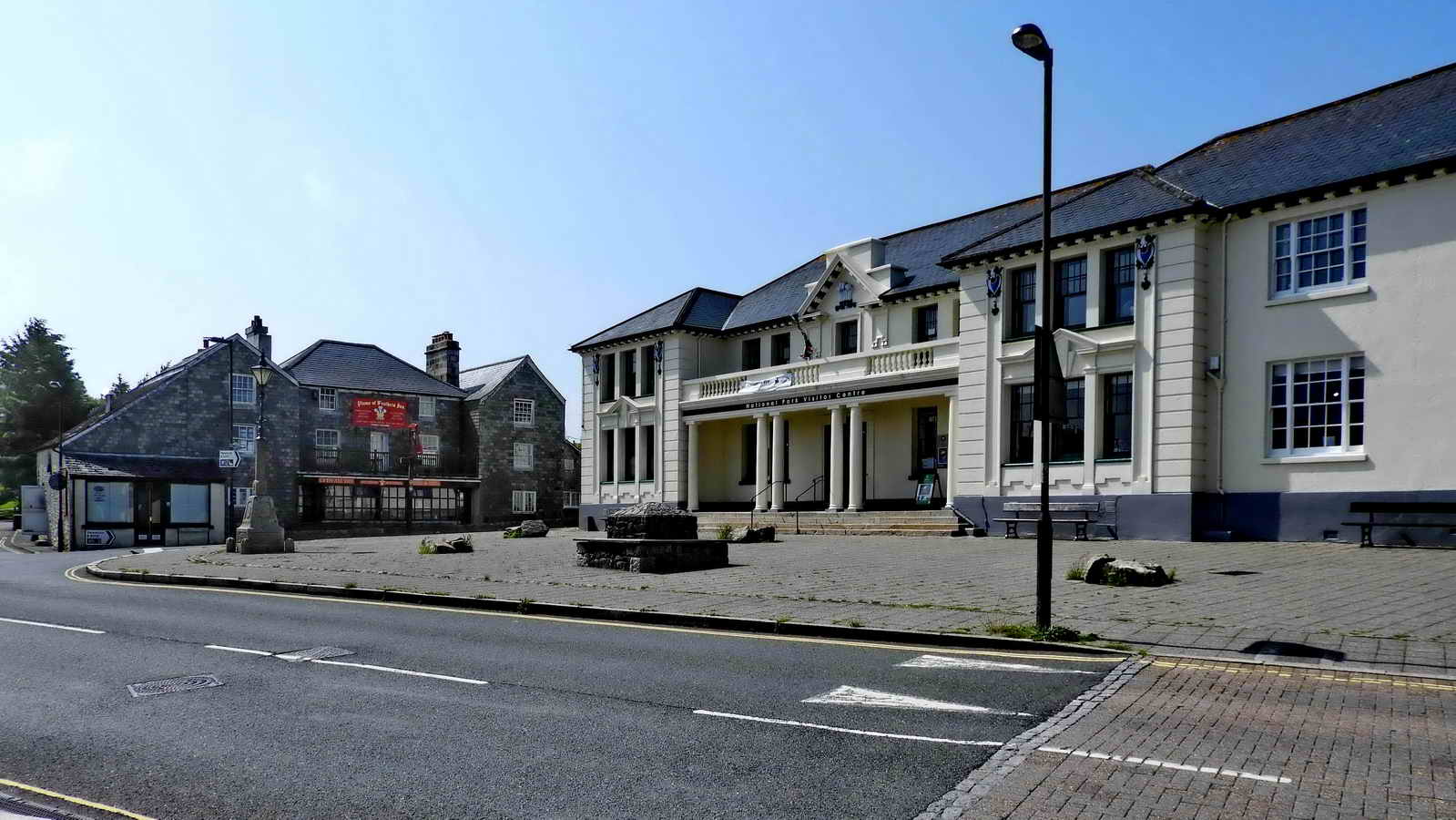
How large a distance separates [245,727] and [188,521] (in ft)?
143

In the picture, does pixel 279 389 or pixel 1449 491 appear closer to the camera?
pixel 1449 491

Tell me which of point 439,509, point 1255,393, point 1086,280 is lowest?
point 439,509

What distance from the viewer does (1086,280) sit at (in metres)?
25.6

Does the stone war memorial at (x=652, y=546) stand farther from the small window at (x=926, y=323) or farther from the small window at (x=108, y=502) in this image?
the small window at (x=108, y=502)

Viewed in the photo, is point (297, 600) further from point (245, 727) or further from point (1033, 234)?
point (1033, 234)

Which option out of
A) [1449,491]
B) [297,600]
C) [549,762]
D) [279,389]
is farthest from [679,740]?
[279,389]

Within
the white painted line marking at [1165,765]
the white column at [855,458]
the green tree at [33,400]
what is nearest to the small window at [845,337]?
the white column at [855,458]

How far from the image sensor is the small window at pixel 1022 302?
88.3ft

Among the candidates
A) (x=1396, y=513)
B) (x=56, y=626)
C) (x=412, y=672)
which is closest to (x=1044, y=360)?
(x=412, y=672)

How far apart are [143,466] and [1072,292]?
4084 cm

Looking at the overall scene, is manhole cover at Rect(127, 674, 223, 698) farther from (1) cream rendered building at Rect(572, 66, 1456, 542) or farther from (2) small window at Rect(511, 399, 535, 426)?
(2) small window at Rect(511, 399, 535, 426)

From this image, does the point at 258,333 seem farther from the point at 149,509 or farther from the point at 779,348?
the point at 779,348

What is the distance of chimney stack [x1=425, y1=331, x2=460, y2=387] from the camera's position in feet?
199

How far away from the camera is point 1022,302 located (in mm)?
27156
